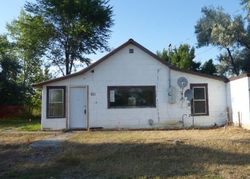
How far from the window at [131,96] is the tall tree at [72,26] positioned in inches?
761

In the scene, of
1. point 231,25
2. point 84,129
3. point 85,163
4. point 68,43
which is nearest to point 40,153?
point 85,163

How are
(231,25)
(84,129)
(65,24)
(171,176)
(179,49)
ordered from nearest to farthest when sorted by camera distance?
(171,176) < (84,129) < (231,25) < (179,49) < (65,24)

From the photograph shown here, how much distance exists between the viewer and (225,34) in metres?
30.7

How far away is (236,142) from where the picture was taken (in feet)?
43.0

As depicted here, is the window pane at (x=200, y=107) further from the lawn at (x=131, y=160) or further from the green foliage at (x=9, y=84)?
the green foliage at (x=9, y=84)

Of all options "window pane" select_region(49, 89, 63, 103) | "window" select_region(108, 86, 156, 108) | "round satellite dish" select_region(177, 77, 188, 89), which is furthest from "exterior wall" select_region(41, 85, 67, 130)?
"round satellite dish" select_region(177, 77, 188, 89)

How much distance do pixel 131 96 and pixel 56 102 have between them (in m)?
3.90

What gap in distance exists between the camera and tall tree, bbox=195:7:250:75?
1214 inches

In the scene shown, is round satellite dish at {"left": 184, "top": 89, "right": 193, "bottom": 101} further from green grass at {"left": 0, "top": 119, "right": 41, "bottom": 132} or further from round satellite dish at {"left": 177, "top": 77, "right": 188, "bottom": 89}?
green grass at {"left": 0, "top": 119, "right": 41, "bottom": 132}

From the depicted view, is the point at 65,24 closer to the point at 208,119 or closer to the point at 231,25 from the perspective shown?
the point at 231,25

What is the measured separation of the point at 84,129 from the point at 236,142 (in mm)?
9258

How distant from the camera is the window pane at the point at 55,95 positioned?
20641 millimetres

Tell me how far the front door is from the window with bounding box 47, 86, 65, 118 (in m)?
0.45

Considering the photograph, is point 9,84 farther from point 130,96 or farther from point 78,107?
point 130,96
